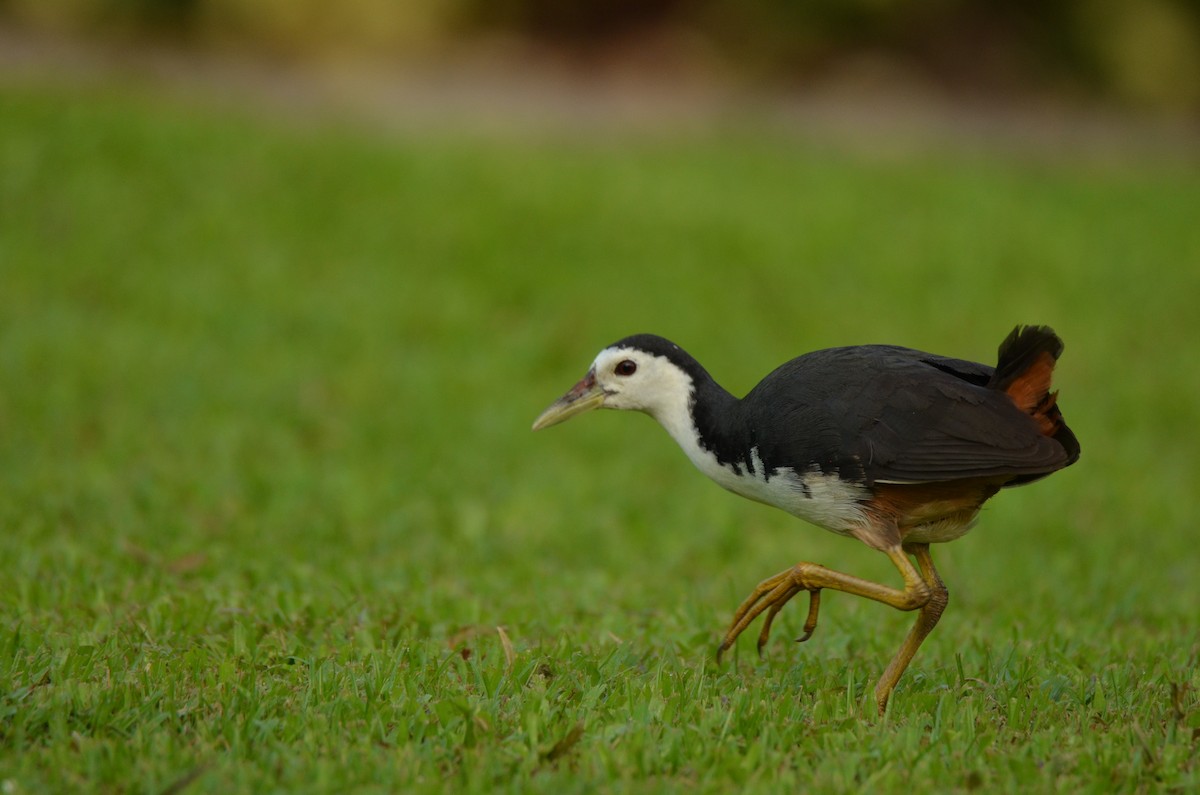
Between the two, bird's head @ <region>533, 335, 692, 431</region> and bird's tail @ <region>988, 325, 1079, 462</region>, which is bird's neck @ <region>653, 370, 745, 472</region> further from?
bird's tail @ <region>988, 325, 1079, 462</region>

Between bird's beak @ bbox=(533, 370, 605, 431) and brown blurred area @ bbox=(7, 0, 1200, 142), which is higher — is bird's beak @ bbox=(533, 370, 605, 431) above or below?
below

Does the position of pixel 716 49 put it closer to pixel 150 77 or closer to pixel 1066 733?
pixel 150 77

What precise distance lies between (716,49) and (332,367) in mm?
9867

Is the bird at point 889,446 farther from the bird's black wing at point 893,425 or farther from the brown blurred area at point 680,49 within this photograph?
the brown blurred area at point 680,49

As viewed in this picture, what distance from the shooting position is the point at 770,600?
14.0 ft

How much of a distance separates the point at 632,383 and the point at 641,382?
37 millimetres

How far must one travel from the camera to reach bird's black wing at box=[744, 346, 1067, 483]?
3.92m

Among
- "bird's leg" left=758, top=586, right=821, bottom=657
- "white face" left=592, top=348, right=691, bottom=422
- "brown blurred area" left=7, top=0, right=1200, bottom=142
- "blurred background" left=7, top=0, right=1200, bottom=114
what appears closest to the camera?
"bird's leg" left=758, top=586, right=821, bottom=657

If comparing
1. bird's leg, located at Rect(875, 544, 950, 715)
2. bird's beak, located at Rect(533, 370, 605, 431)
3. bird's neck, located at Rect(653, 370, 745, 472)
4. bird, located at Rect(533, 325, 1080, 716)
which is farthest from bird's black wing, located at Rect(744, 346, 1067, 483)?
bird's beak, located at Rect(533, 370, 605, 431)

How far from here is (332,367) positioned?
29.7ft

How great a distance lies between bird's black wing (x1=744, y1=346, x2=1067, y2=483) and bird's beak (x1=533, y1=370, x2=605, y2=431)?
0.66 m

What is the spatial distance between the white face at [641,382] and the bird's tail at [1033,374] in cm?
104

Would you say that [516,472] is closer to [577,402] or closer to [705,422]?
[577,402]

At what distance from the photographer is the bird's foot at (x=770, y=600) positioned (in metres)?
4.20
